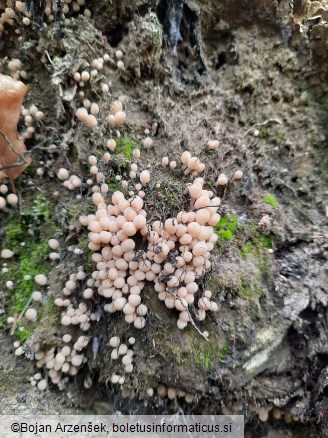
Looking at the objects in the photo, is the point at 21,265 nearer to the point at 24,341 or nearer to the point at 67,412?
the point at 24,341

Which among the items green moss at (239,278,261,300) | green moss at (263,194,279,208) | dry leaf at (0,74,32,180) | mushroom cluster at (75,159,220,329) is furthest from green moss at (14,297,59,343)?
green moss at (263,194,279,208)

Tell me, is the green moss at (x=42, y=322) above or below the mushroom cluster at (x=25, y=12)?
below

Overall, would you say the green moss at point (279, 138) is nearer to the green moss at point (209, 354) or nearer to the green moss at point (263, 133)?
the green moss at point (263, 133)

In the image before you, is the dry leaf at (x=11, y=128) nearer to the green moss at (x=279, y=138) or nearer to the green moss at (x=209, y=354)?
the green moss at (x=209, y=354)

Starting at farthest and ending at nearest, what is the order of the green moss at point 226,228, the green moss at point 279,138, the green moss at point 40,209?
1. the green moss at point 279,138
2. the green moss at point 40,209
3. the green moss at point 226,228

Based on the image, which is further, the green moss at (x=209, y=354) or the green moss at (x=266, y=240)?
the green moss at (x=266, y=240)

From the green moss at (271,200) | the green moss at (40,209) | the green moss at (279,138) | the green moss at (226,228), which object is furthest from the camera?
the green moss at (279,138)

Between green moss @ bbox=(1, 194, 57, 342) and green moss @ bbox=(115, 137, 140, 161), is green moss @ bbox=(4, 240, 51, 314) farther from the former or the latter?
green moss @ bbox=(115, 137, 140, 161)

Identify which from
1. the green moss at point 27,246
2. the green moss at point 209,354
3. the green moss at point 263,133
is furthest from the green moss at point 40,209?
the green moss at point 263,133

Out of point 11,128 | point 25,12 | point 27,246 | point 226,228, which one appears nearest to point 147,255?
point 226,228

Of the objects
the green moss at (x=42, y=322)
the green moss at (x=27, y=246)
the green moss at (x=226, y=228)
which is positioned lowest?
the green moss at (x=42, y=322)
